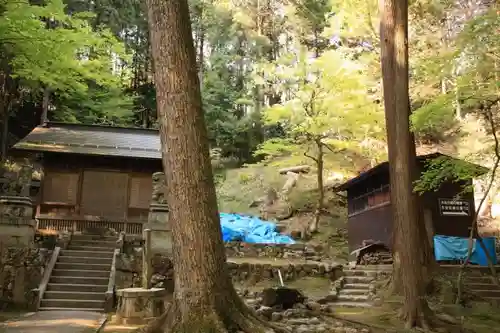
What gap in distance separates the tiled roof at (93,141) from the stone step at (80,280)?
565 cm

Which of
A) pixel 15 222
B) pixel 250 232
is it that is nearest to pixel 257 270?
pixel 250 232

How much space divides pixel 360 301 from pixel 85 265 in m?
7.96

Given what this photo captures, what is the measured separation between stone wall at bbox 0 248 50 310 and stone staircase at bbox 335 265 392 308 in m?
8.09

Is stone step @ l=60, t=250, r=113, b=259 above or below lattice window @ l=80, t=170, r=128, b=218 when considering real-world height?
below

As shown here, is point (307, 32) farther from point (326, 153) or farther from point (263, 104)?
point (326, 153)

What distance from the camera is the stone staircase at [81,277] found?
1073 centimetres

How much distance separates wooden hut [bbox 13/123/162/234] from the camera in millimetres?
16328

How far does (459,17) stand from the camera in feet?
80.3

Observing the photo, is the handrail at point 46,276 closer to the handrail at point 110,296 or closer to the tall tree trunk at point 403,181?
the handrail at point 110,296

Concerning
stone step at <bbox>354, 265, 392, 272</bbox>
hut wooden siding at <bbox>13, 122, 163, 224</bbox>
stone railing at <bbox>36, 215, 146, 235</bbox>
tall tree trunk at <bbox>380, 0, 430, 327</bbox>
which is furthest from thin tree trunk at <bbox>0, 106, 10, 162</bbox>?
tall tree trunk at <bbox>380, 0, 430, 327</bbox>

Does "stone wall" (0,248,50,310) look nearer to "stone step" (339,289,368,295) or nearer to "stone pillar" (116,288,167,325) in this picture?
"stone pillar" (116,288,167,325)

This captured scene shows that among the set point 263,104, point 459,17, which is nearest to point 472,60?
point 459,17

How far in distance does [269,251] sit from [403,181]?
9.30 metres

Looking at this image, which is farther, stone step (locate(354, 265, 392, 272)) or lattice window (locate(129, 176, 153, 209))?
lattice window (locate(129, 176, 153, 209))
